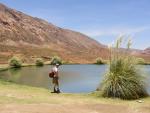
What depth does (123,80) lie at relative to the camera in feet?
63.3

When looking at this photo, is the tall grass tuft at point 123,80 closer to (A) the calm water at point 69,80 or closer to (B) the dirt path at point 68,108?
(A) the calm water at point 69,80

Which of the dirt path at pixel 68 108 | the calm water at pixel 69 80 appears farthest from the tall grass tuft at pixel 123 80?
the dirt path at pixel 68 108

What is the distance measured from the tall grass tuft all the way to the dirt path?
2687mm

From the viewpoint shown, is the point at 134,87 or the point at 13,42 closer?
the point at 134,87

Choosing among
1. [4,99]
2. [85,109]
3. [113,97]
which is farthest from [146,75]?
[4,99]

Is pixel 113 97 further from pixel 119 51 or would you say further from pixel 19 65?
pixel 19 65

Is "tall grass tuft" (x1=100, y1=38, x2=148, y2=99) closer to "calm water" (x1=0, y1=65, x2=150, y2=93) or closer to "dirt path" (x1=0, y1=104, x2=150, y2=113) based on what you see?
"calm water" (x1=0, y1=65, x2=150, y2=93)

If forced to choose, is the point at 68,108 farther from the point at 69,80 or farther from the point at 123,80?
the point at 69,80

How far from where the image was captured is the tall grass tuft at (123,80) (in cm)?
1923

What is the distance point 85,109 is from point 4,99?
410 centimetres

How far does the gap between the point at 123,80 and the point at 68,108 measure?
4785mm

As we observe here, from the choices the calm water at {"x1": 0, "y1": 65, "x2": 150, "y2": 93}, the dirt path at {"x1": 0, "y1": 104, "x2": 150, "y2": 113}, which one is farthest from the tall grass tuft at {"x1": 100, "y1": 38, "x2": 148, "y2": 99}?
the dirt path at {"x1": 0, "y1": 104, "x2": 150, "y2": 113}

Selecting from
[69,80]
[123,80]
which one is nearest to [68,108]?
[123,80]

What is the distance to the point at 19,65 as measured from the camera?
7750 centimetres
